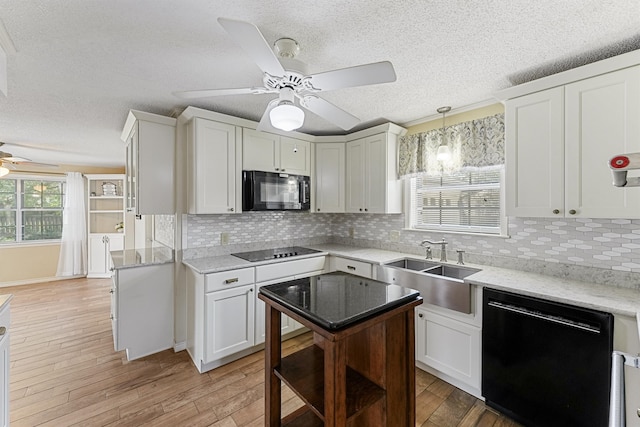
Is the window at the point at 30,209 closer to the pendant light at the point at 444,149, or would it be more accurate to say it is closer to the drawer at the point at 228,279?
the drawer at the point at 228,279

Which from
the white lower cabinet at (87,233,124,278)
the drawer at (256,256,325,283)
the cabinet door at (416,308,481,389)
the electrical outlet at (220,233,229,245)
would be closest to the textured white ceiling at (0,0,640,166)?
the electrical outlet at (220,233,229,245)

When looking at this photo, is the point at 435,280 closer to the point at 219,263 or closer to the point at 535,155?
the point at 535,155

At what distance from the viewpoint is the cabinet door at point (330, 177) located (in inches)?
135

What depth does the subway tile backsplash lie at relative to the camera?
192 centimetres

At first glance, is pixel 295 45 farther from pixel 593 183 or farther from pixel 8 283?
pixel 8 283

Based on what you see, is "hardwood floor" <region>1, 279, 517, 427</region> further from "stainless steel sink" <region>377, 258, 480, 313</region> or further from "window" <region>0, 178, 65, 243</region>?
"window" <region>0, 178, 65, 243</region>

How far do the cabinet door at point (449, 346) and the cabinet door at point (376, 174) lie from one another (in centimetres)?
122

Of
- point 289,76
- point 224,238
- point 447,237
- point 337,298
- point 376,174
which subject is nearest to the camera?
point 337,298

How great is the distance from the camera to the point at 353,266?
2.89 m

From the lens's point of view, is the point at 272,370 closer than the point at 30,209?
Yes

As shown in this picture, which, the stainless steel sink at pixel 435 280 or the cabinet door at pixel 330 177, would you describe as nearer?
the stainless steel sink at pixel 435 280

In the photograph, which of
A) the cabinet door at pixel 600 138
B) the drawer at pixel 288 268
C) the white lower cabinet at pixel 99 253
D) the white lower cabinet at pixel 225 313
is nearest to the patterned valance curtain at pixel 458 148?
the cabinet door at pixel 600 138

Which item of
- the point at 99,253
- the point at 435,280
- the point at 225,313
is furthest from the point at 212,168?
the point at 99,253

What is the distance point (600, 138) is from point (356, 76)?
1634 millimetres
